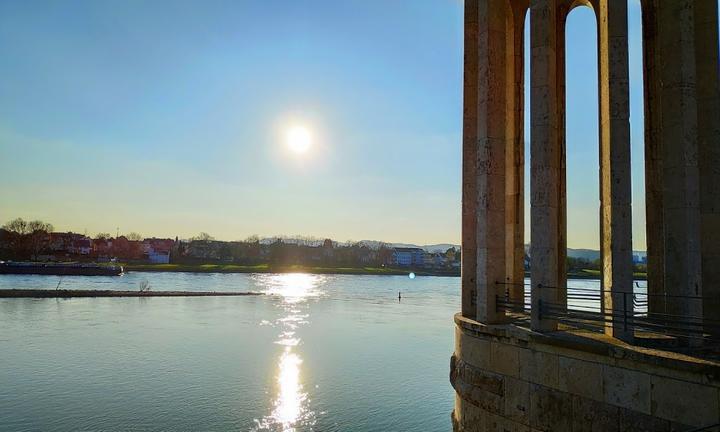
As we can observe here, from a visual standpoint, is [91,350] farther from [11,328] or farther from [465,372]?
[465,372]

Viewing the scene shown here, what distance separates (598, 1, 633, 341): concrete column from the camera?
11305 millimetres

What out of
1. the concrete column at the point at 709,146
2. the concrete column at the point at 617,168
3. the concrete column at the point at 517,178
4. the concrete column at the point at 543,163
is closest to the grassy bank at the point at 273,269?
the concrete column at the point at 517,178

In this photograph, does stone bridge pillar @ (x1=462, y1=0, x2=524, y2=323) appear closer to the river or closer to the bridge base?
the bridge base

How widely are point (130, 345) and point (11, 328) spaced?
15.4 m

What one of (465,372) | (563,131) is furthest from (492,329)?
(563,131)

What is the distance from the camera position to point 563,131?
18.1 meters

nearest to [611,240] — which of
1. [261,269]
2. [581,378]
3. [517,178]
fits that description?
[581,378]

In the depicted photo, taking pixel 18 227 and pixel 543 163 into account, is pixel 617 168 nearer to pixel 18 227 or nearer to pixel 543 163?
pixel 543 163

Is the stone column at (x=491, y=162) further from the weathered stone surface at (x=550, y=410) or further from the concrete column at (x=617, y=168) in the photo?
the concrete column at (x=617, y=168)

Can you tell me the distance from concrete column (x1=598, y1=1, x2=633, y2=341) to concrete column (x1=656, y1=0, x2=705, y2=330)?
1.43 m

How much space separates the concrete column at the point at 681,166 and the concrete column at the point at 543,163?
8.81 feet

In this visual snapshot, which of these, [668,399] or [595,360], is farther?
[595,360]

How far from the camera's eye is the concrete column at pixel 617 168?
37.1 ft

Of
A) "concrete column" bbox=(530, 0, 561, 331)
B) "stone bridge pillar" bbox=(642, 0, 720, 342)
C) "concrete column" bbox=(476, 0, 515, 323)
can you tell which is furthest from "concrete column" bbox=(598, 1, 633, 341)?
"concrete column" bbox=(476, 0, 515, 323)
